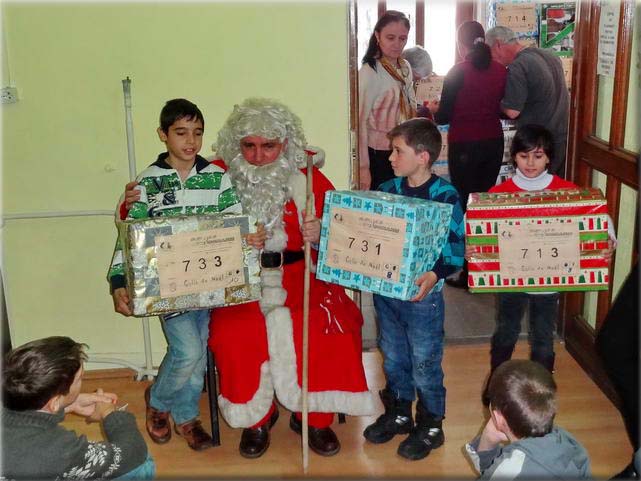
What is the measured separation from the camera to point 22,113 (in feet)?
12.2

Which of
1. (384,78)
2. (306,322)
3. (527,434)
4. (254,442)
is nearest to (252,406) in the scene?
(254,442)

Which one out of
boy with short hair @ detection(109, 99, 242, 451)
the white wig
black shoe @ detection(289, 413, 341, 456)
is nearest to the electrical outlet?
boy with short hair @ detection(109, 99, 242, 451)

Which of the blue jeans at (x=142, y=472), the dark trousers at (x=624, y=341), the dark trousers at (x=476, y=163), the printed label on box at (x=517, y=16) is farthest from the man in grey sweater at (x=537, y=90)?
the blue jeans at (x=142, y=472)

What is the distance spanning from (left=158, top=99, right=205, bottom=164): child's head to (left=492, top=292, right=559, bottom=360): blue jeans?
1445 mm

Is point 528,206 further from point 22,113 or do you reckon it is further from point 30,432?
point 22,113

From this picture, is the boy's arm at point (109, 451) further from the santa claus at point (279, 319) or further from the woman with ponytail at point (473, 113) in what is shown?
the woman with ponytail at point (473, 113)

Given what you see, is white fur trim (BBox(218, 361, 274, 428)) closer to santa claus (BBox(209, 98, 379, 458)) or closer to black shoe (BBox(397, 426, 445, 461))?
santa claus (BBox(209, 98, 379, 458))

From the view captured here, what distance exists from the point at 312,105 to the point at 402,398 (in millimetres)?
1442

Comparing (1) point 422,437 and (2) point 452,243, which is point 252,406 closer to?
(1) point 422,437

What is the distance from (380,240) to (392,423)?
3.04 feet

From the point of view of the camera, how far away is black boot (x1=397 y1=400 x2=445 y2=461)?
10.4 feet

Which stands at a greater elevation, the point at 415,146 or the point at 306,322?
the point at 415,146

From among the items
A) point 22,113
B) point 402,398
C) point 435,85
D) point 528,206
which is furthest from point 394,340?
point 435,85

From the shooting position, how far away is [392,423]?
10.9ft
